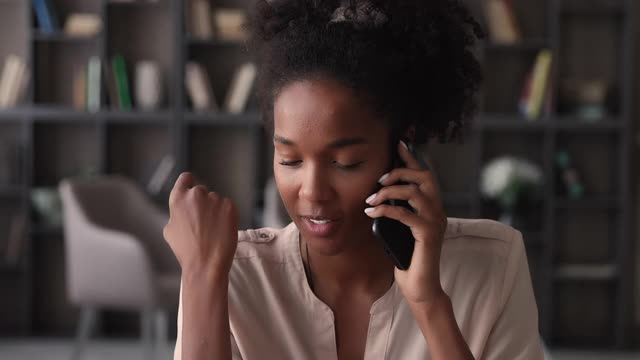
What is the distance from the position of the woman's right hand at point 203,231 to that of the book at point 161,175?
3.76m

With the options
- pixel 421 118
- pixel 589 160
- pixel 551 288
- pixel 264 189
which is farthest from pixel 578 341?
pixel 421 118

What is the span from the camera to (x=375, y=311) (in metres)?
1.35

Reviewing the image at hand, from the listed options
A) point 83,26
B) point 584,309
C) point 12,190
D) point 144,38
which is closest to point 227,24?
point 144,38

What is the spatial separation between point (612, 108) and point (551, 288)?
103 cm

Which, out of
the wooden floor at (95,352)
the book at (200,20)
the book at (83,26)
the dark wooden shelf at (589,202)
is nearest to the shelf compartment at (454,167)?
the dark wooden shelf at (589,202)

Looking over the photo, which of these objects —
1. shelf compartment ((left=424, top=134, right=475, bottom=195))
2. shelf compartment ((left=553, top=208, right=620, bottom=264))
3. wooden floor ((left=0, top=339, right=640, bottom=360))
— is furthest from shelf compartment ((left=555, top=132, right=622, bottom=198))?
wooden floor ((left=0, top=339, right=640, bottom=360))

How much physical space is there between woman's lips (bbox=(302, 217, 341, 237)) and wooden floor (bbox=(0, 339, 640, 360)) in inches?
131

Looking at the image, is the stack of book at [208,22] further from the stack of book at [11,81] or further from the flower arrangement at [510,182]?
the flower arrangement at [510,182]

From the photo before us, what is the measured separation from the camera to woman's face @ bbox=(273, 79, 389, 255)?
1220mm

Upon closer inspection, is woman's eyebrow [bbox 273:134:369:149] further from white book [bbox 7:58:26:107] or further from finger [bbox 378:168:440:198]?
white book [bbox 7:58:26:107]

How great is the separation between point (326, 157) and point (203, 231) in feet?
0.62

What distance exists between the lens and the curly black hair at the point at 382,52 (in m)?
1.25

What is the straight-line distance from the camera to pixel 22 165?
16.3 ft

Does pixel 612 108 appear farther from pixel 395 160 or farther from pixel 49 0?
pixel 395 160
